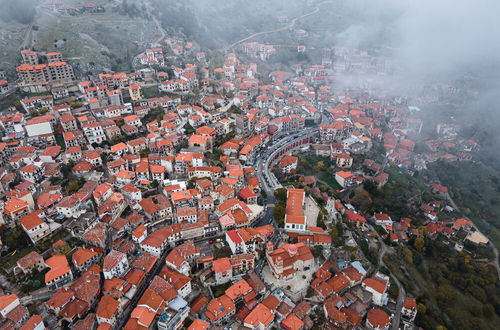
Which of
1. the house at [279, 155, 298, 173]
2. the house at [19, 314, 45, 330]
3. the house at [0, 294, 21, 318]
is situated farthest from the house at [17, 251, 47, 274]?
the house at [279, 155, 298, 173]

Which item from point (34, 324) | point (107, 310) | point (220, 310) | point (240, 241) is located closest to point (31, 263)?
point (34, 324)

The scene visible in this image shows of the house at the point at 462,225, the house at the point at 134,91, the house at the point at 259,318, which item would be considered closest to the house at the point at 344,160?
the house at the point at 462,225

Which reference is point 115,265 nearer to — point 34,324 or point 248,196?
point 34,324

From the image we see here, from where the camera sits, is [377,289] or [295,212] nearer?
[377,289]

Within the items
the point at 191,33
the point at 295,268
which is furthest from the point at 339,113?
the point at 191,33

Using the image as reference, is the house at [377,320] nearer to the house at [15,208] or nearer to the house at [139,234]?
the house at [139,234]
